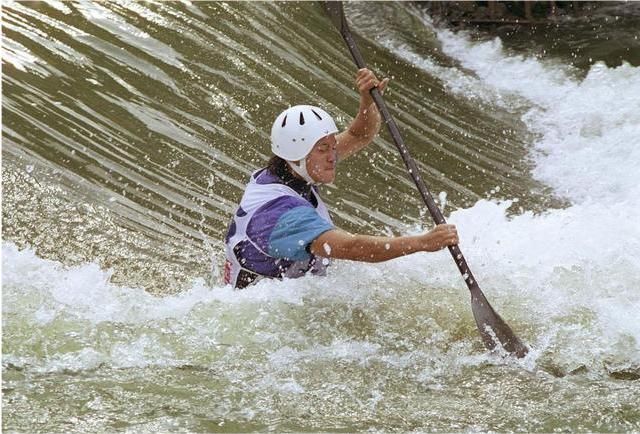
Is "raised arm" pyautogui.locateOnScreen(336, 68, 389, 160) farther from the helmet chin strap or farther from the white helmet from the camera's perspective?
the helmet chin strap

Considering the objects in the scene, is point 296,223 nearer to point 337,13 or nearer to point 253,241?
point 253,241

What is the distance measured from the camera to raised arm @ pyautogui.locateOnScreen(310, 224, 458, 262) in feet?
14.2

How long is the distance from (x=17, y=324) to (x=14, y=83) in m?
3.49

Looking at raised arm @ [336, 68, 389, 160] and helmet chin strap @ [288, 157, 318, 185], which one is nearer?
helmet chin strap @ [288, 157, 318, 185]

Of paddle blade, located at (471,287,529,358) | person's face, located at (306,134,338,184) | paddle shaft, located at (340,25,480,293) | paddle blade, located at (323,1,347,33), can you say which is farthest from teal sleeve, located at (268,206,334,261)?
paddle blade, located at (323,1,347,33)

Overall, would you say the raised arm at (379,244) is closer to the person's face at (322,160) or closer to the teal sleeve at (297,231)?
the teal sleeve at (297,231)

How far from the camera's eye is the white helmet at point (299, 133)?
4.71m

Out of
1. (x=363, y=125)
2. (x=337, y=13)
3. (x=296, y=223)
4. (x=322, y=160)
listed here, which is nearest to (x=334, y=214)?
(x=363, y=125)

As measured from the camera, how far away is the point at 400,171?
286 inches

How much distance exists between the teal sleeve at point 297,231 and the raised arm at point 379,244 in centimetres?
5

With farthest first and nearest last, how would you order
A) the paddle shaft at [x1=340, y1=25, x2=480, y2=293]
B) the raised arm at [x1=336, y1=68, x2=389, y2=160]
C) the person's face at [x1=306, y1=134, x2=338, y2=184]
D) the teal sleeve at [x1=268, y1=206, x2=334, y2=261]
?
1. the raised arm at [x1=336, y1=68, x2=389, y2=160]
2. the person's face at [x1=306, y1=134, x2=338, y2=184]
3. the paddle shaft at [x1=340, y1=25, x2=480, y2=293]
4. the teal sleeve at [x1=268, y1=206, x2=334, y2=261]

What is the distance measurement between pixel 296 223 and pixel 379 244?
39 cm

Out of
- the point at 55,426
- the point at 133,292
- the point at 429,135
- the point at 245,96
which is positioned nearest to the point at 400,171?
the point at 429,135

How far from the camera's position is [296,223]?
450cm
